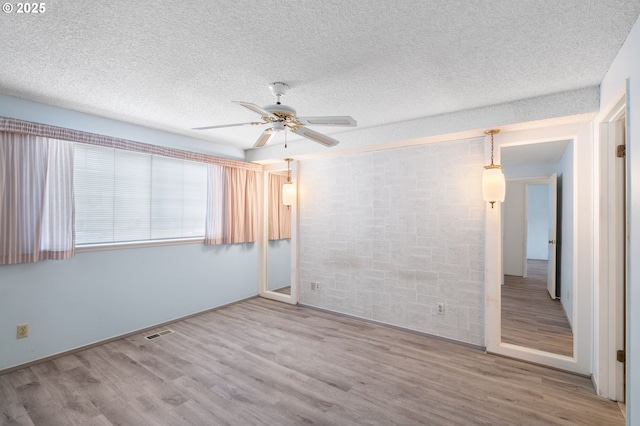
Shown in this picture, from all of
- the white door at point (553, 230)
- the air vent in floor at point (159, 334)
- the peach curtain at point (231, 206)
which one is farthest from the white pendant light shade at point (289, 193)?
the white door at point (553, 230)

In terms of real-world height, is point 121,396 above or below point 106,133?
below

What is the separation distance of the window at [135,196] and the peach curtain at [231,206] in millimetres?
178

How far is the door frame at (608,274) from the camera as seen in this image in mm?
2219

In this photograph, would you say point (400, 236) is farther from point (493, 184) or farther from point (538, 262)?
point (538, 262)

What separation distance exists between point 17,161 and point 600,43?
4.48m

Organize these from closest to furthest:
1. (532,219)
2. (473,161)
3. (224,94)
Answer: (224,94), (473,161), (532,219)

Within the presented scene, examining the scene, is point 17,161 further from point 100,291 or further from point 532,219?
point 532,219

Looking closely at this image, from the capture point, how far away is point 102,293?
3.20 m

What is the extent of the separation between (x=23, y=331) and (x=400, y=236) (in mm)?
3888

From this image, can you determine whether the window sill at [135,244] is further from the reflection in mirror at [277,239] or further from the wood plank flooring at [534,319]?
the wood plank flooring at [534,319]

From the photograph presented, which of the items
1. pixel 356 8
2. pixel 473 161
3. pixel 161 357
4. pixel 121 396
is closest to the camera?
pixel 356 8

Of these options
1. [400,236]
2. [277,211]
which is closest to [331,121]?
[400,236]

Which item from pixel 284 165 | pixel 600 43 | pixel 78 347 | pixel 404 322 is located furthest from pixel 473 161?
pixel 78 347

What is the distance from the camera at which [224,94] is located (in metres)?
2.60
